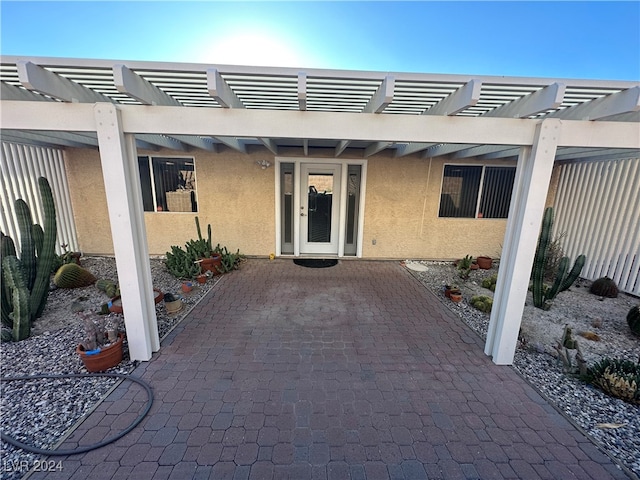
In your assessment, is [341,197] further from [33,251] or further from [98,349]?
Result: [33,251]

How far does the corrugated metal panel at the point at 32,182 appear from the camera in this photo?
5.04 m

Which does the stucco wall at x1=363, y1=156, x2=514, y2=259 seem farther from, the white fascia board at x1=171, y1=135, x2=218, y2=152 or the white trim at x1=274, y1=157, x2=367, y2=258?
the white fascia board at x1=171, y1=135, x2=218, y2=152

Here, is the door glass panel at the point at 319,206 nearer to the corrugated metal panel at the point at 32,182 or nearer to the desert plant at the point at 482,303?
the desert plant at the point at 482,303

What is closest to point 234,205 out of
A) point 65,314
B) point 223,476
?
point 65,314

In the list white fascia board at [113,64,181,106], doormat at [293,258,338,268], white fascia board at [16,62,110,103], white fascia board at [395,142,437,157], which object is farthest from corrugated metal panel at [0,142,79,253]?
white fascia board at [395,142,437,157]

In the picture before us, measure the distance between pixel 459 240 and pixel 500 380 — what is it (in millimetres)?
4547

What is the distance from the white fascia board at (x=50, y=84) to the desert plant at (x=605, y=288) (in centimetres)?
821

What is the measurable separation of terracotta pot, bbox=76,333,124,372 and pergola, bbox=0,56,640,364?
0.15 metres

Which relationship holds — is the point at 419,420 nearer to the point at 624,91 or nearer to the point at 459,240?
the point at 624,91

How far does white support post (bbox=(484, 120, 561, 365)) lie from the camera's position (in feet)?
7.94

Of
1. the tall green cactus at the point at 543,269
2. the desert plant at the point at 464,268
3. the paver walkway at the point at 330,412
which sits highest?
the tall green cactus at the point at 543,269

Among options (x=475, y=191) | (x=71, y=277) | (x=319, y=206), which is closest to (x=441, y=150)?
(x=475, y=191)

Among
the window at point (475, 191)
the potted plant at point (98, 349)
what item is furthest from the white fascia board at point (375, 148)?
the potted plant at point (98, 349)

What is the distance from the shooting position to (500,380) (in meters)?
2.65
